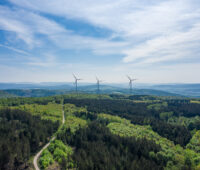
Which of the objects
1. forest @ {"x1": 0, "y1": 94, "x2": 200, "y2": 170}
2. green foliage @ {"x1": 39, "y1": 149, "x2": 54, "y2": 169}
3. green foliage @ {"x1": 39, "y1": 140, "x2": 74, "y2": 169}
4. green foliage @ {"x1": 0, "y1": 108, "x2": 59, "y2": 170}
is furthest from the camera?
forest @ {"x1": 0, "y1": 94, "x2": 200, "y2": 170}

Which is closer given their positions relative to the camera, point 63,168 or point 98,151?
point 63,168

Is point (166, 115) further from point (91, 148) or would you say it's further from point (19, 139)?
point (19, 139)

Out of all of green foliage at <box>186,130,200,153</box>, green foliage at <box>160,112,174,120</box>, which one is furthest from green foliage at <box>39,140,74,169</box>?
green foliage at <box>160,112,174,120</box>

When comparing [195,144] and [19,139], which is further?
[195,144]

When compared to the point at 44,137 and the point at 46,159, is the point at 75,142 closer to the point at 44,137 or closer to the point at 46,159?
Result: the point at 44,137

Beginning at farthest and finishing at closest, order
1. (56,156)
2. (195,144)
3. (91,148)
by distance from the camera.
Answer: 1. (195,144)
2. (91,148)
3. (56,156)

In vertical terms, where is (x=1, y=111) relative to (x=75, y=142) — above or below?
above

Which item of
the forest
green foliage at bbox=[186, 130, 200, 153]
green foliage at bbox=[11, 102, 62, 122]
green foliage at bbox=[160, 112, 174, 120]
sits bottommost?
green foliage at bbox=[186, 130, 200, 153]

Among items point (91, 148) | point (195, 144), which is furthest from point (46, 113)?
point (195, 144)

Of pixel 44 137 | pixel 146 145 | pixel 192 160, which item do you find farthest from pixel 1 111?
pixel 192 160

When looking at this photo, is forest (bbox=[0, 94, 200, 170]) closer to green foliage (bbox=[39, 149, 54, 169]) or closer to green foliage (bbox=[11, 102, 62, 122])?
green foliage (bbox=[39, 149, 54, 169])

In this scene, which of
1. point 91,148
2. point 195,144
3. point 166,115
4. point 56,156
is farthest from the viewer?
point 166,115
